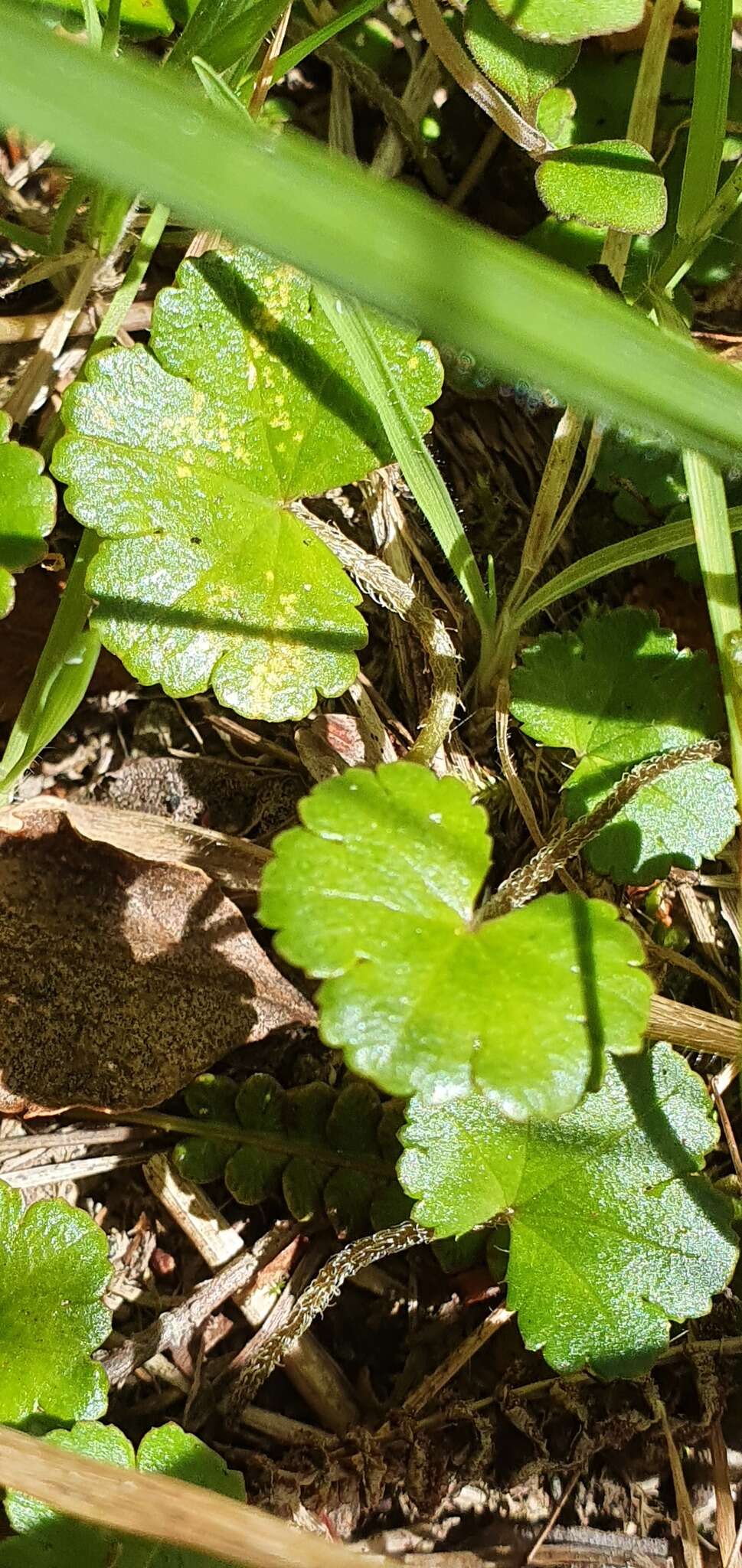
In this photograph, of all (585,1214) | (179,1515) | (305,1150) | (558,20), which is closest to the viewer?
(179,1515)

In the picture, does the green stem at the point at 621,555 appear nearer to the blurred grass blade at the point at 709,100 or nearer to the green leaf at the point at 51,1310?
the blurred grass blade at the point at 709,100

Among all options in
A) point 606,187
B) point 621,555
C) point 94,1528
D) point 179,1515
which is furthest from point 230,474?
point 94,1528

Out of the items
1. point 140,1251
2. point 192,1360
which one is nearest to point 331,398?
point 140,1251

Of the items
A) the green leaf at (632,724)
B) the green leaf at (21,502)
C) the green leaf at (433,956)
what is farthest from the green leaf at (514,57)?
the green leaf at (433,956)

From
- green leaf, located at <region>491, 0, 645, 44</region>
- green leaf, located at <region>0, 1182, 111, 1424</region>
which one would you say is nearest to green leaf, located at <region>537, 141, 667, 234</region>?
green leaf, located at <region>491, 0, 645, 44</region>

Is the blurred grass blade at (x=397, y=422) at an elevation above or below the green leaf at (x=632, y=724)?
above

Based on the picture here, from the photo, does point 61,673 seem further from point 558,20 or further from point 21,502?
point 558,20

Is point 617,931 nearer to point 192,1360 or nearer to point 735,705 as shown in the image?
point 735,705
